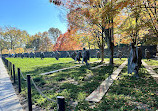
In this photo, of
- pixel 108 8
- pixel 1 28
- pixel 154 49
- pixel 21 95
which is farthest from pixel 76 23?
pixel 1 28

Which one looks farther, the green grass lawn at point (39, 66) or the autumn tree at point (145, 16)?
the green grass lawn at point (39, 66)

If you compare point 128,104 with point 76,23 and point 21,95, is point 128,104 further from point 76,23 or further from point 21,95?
point 76,23

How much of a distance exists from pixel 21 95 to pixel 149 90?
190 inches

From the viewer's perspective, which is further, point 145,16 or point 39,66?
point 39,66

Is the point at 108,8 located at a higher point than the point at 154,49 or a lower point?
higher

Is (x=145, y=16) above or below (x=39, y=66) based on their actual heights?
above

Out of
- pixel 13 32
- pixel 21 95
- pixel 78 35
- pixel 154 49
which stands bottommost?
pixel 21 95

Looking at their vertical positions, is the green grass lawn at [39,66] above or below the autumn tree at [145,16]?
below

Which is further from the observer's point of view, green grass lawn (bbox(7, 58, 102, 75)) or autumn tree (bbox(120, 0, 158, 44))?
green grass lawn (bbox(7, 58, 102, 75))

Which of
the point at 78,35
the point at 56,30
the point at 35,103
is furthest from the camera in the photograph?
the point at 56,30

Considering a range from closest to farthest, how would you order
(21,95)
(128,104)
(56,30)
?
(128,104)
(21,95)
(56,30)

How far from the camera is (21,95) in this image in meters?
4.68

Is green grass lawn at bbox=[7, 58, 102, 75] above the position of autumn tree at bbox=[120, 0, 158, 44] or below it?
below

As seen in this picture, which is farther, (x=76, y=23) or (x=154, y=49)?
(x=154, y=49)
